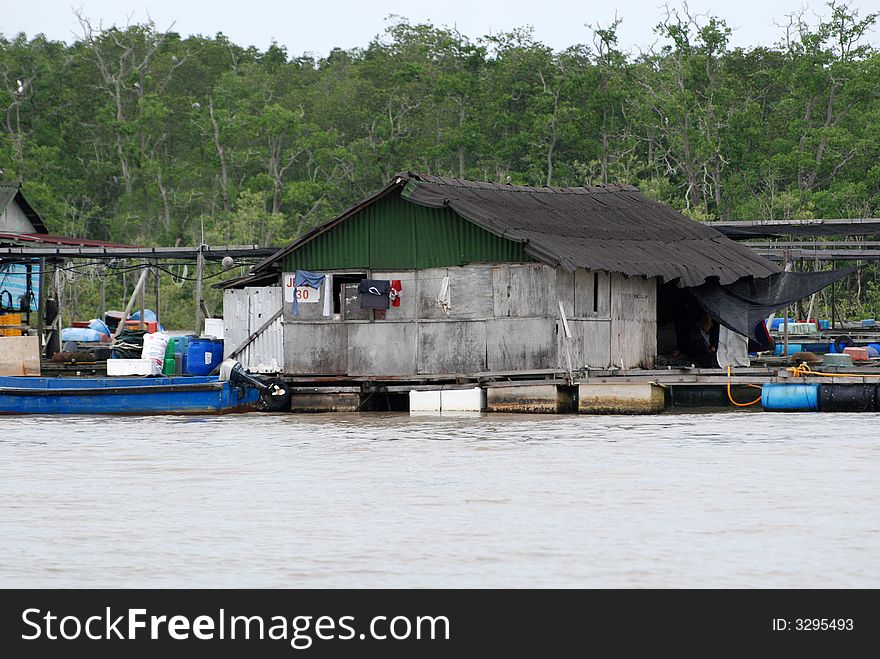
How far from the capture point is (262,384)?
27375 mm

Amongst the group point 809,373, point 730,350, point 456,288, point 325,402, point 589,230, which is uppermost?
point 589,230

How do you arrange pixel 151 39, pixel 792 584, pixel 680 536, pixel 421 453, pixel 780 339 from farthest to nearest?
pixel 151 39 → pixel 780 339 → pixel 421 453 → pixel 680 536 → pixel 792 584

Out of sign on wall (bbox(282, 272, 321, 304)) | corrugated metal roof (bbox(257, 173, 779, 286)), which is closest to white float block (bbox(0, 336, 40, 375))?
corrugated metal roof (bbox(257, 173, 779, 286))

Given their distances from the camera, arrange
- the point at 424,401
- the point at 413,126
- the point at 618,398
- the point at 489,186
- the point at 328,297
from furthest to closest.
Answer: the point at 413,126
the point at 489,186
the point at 328,297
the point at 424,401
the point at 618,398

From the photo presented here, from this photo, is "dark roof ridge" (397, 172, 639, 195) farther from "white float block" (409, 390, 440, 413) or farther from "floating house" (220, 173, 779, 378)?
"white float block" (409, 390, 440, 413)

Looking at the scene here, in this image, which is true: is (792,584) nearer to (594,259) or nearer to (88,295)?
(594,259)

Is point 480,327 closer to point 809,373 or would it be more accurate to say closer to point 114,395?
point 809,373

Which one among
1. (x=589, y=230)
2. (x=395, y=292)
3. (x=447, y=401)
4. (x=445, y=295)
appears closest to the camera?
(x=447, y=401)

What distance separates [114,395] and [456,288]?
654 centimetres

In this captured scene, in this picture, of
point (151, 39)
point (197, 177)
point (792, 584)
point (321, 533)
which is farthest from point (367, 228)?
point (151, 39)

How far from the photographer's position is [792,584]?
456 inches

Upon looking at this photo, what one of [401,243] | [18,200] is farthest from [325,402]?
[18,200]
